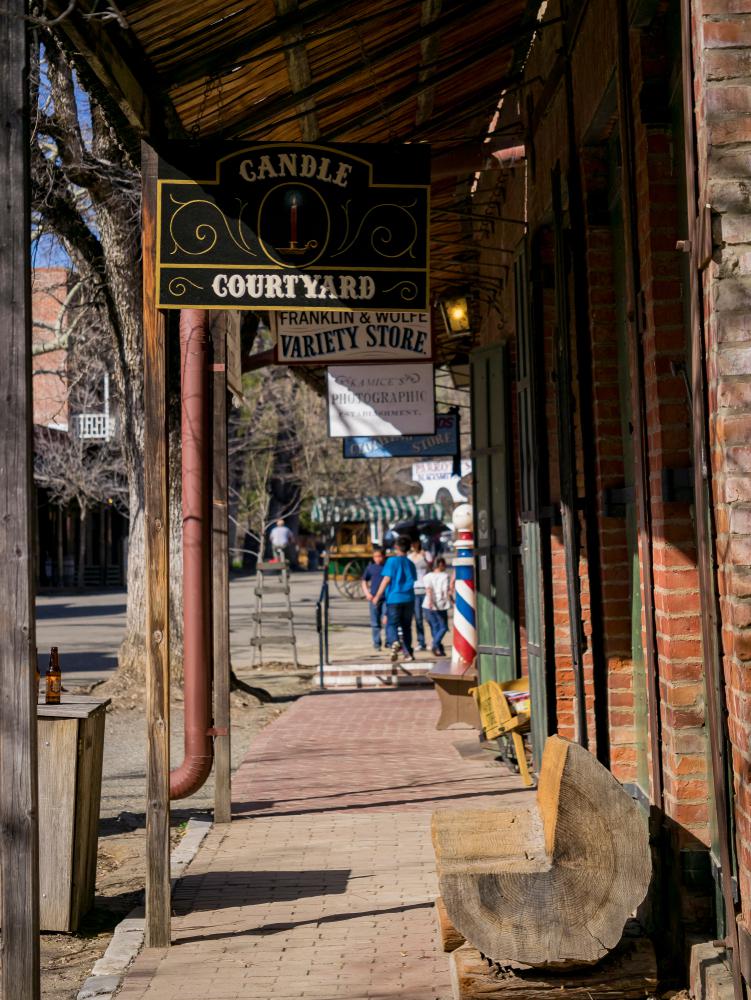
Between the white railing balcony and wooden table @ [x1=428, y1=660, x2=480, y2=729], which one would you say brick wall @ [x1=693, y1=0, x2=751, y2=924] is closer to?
wooden table @ [x1=428, y1=660, x2=480, y2=729]

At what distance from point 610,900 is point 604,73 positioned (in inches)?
135

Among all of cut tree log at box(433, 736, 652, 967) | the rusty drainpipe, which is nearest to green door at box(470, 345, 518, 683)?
the rusty drainpipe

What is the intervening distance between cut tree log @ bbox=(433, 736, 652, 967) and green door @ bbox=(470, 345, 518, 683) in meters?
5.32

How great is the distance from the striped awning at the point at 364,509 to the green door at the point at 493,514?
1113 inches

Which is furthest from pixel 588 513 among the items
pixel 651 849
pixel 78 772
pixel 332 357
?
pixel 332 357

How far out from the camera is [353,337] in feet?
32.4

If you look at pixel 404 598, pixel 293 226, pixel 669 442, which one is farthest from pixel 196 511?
pixel 404 598

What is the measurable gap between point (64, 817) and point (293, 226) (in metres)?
2.91

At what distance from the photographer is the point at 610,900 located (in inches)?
163

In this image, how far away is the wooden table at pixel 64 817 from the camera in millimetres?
5625

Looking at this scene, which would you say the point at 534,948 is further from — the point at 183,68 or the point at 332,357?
the point at 332,357

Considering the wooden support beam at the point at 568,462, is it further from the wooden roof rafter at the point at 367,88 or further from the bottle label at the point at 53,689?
the bottle label at the point at 53,689

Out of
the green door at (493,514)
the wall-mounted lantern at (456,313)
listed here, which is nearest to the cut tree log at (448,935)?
the green door at (493,514)

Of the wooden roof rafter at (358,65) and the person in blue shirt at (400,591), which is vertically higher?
the wooden roof rafter at (358,65)
